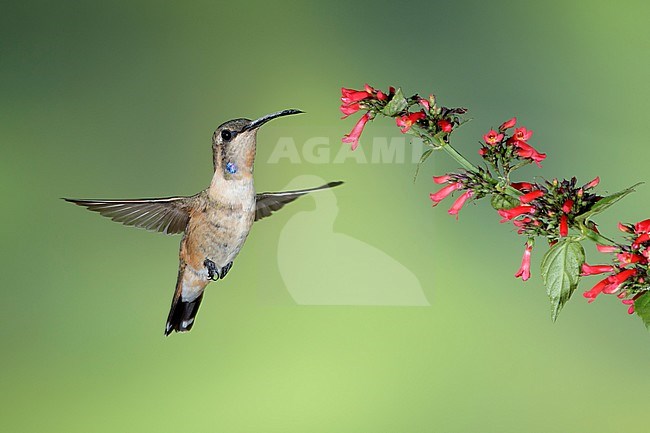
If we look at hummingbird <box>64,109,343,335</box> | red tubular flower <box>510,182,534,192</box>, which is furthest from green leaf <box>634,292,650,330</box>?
hummingbird <box>64,109,343,335</box>

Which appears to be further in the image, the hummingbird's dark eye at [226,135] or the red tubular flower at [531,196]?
the hummingbird's dark eye at [226,135]

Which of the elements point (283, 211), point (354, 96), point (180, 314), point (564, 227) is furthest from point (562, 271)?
point (283, 211)

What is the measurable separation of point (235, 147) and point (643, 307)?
87cm

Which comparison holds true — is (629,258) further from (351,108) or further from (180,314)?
(180,314)

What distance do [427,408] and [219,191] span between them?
3.45ft

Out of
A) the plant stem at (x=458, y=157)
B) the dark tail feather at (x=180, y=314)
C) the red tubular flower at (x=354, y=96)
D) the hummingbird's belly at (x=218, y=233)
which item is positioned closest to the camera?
the plant stem at (x=458, y=157)

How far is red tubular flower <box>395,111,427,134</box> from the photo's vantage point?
0.78 meters

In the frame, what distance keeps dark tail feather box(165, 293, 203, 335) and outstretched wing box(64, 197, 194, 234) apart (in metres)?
0.21

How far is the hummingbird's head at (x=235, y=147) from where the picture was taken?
4.42 ft

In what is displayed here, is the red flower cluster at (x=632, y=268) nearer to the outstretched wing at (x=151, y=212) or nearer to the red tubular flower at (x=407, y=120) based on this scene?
the red tubular flower at (x=407, y=120)

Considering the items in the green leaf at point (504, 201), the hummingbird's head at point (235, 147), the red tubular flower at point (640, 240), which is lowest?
the red tubular flower at point (640, 240)

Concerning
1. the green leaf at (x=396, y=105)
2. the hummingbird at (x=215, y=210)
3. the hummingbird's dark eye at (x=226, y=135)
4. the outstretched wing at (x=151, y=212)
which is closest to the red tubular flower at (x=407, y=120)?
the green leaf at (x=396, y=105)

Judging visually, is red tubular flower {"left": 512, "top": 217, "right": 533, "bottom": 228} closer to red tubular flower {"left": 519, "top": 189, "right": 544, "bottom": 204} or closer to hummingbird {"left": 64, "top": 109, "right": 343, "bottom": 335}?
red tubular flower {"left": 519, "top": 189, "right": 544, "bottom": 204}

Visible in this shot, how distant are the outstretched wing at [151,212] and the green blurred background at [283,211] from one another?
0.56 meters
